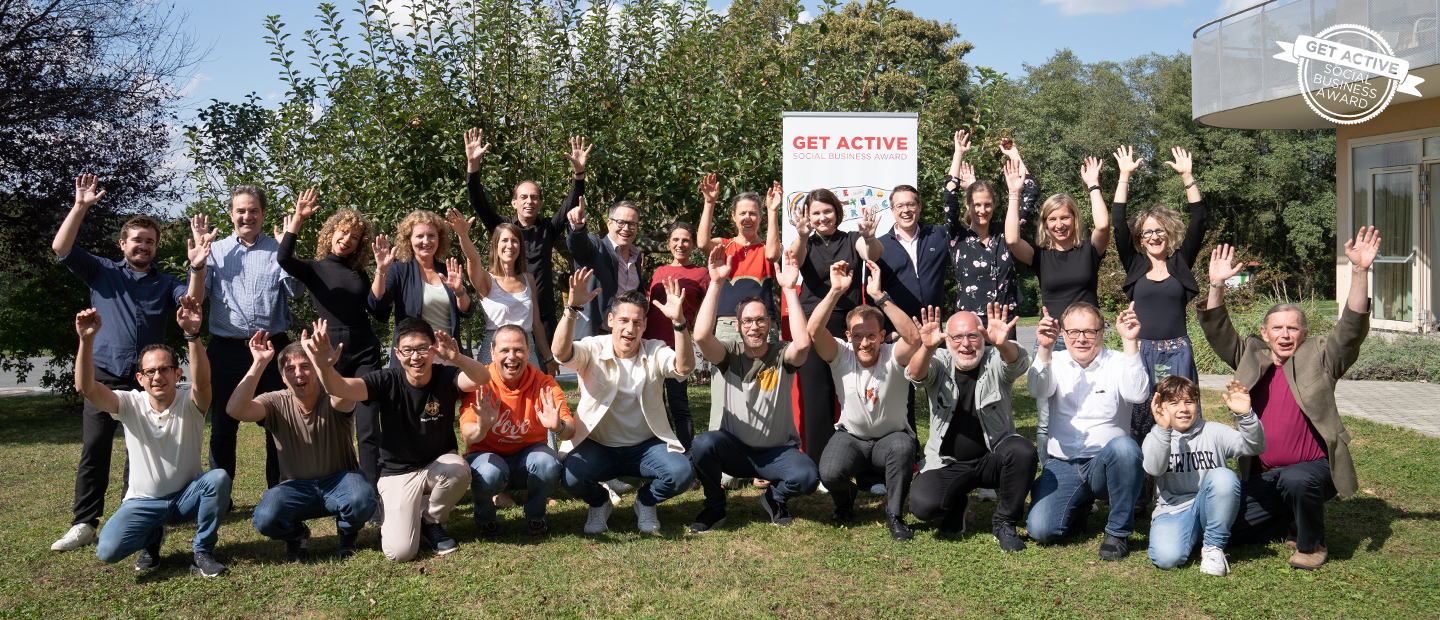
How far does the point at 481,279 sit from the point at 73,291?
8.61 meters

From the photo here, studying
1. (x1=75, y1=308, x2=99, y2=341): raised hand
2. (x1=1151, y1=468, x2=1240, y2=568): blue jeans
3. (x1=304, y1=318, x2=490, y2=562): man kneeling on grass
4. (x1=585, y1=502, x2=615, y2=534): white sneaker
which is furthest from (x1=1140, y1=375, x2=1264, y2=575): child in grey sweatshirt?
(x1=75, y1=308, x2=99, y2=341): raised hand

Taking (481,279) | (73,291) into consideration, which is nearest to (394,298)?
(481,279)

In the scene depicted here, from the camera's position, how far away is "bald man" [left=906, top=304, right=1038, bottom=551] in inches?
173

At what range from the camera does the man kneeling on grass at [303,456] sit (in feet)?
13.8

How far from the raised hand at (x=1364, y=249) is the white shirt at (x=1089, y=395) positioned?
1.03 meters

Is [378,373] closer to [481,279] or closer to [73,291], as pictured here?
[481,279]

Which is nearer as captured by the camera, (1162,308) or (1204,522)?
(1204,522)

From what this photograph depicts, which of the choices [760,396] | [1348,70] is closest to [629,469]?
[760,396]

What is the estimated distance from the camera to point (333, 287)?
500cm

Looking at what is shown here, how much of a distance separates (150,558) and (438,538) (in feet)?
4.21

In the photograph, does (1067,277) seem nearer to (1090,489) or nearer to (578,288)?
(1090,489)

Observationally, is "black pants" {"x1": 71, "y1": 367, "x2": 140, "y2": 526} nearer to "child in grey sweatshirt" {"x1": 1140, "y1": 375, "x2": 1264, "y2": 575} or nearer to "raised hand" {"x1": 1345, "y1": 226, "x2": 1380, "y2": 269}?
"child in grey sweatshirt" {"x1": 1140, "y1": 375, "x2": 1264, "y2": 575}

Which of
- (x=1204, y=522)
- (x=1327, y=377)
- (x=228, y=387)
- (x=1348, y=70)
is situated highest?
(x=1348, y=70)

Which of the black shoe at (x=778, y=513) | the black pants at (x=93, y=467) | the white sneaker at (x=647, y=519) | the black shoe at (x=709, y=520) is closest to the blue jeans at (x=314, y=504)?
the black pants at (x=93, y=467)
